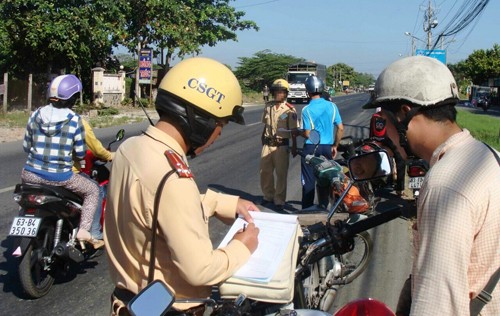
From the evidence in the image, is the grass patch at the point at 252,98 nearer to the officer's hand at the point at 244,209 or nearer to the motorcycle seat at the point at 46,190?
the motorcycle seat at the point at 46,190

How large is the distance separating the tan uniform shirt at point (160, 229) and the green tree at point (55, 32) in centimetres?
2138

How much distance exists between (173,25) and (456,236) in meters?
28.2

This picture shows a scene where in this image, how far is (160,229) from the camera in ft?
5.87

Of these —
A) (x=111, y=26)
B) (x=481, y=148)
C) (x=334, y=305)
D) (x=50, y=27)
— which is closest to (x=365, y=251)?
(x=334, y=305)

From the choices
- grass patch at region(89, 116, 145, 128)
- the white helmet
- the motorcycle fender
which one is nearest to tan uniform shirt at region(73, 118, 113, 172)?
the motorcycle fender

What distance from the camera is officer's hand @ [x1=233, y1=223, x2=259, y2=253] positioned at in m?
1.94

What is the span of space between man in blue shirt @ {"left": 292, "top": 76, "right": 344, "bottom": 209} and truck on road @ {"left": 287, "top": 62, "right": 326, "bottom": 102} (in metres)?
30.9

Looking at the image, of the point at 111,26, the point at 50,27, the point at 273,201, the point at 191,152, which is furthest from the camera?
the point at 111,26

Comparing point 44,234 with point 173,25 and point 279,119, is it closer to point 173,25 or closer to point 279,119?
point 279,119

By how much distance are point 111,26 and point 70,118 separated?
21.1 meters

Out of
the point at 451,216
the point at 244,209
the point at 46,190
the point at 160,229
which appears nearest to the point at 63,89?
the point at 46,190

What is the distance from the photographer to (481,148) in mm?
1581

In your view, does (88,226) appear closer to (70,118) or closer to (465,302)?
(70,118)

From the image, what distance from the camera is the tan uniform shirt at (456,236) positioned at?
1.39 meters
